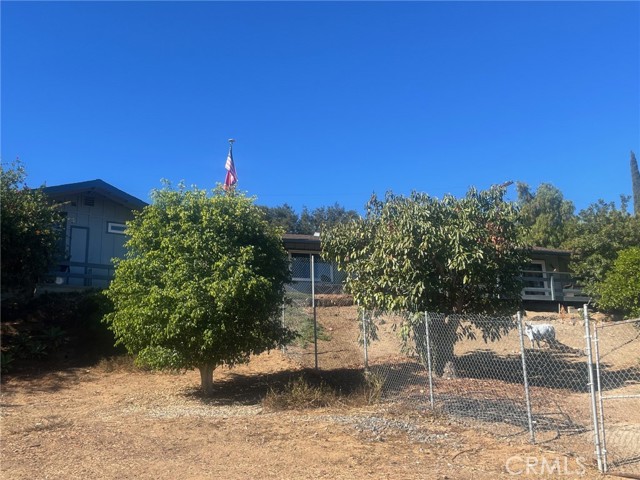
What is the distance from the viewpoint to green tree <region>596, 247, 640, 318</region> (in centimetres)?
1474

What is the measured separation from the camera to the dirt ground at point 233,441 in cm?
598

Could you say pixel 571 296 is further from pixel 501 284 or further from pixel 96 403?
pixel 96 403

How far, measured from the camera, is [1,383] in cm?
1119

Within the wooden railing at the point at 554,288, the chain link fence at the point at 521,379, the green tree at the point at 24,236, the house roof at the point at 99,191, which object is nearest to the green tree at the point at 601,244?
the wooden railing at the point at 554,288

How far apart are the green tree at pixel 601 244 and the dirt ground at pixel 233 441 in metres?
15.7

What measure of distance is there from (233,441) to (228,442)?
0.21 feet

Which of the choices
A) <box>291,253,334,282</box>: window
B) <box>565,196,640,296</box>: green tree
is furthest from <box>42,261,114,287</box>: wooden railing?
<box>565,196,640,296</box>: green tree

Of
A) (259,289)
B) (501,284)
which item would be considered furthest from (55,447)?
(501,284)

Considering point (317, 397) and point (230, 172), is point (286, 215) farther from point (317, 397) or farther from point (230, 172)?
point (317, 397)

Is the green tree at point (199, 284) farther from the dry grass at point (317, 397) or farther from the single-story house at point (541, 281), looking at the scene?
the single-story house at point (541, 281)

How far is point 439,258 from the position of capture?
10.5 meters

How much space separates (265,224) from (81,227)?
993 centimetres

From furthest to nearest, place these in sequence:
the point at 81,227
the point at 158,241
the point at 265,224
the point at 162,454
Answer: the point at 81,227 → the point at 265,224 → the point at 158,241 → the point at 162,454

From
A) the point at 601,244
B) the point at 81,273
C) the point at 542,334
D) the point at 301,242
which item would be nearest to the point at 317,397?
the point at 542,334
